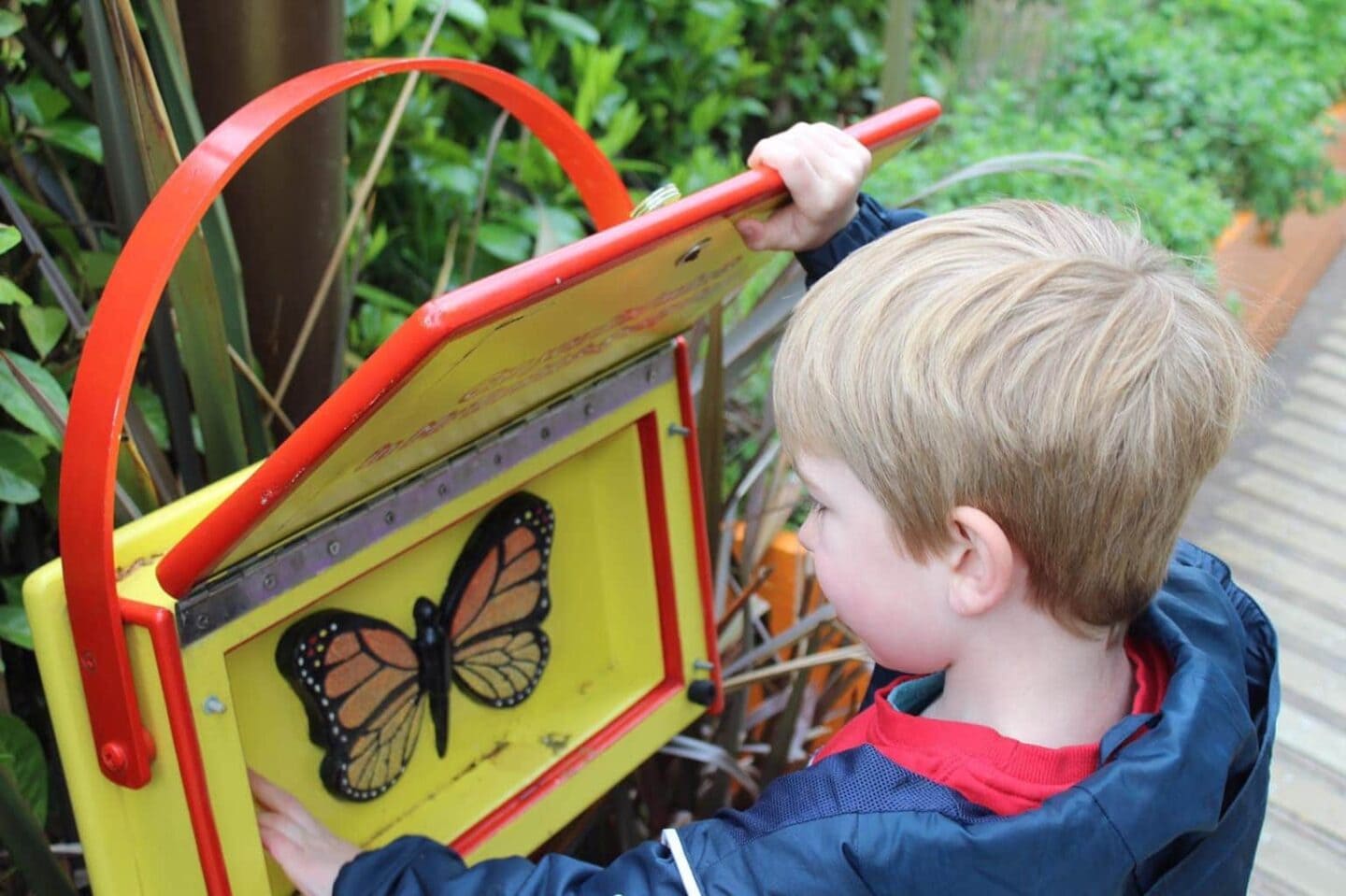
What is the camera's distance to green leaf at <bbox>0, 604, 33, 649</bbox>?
4.44ft

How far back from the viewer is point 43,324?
1.43 meters

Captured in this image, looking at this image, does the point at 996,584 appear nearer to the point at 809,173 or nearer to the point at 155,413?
the point at 809,173

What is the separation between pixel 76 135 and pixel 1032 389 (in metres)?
1.13

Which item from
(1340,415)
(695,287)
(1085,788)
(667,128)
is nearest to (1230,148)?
(1340,415)

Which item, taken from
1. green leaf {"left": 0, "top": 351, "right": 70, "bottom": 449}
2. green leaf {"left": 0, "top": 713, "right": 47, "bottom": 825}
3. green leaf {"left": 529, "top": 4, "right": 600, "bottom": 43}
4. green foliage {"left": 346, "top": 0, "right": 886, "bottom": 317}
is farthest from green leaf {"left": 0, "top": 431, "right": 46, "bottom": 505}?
green leaf {"left": 529, "top": 4, "right": 600, "bottom": 43}

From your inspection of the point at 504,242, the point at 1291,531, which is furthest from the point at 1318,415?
the point at 504,242

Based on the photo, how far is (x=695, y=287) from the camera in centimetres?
135

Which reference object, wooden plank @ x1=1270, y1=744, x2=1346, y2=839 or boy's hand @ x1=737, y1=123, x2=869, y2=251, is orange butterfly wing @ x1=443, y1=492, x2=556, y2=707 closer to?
boy's hand @ x1=737, y1=123, x2=869, y2=251

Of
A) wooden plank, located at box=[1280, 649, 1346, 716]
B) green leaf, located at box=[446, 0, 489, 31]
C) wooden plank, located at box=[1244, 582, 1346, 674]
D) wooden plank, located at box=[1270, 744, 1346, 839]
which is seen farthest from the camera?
wooden plank, located at box=[1244, 582, 1346, 674]

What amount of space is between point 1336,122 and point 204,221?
439cm

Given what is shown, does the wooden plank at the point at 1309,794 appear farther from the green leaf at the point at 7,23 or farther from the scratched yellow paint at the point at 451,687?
the green leaf at the point at 7,23

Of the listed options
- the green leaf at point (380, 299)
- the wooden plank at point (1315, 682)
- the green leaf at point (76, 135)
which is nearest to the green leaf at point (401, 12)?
the green leaf at point (380, 299)

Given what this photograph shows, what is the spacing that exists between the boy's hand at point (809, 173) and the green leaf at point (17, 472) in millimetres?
727

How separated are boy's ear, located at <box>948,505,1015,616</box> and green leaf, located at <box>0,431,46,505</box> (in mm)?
869
